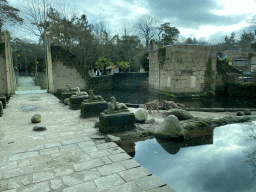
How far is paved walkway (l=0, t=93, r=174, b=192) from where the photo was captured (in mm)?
2375

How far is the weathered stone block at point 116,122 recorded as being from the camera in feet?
14.6

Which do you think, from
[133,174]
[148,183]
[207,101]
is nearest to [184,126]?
[133,174]

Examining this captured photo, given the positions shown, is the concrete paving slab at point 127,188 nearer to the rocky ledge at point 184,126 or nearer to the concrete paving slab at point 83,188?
the concrete paving slab at point 83,188

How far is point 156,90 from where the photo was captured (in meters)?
18.8

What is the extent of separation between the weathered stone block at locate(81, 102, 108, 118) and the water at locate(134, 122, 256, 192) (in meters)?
2.39

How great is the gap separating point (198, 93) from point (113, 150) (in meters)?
13.3

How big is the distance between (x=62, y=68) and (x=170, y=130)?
38.7 feet

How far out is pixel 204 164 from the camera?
11.3ft

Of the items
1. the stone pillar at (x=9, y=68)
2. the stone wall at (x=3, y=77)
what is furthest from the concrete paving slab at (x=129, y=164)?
the stone wall at (x=3, y=77)

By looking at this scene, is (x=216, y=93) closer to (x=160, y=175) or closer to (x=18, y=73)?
(x=160, y=175)

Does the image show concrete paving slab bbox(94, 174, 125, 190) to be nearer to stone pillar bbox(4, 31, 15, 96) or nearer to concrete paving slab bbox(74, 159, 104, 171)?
concrete paving slab bbox(74, 159, 104, 171)

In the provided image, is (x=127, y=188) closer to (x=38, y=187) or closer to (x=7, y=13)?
(x=38, y=187)

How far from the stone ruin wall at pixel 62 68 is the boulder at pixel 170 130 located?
11.4 meters

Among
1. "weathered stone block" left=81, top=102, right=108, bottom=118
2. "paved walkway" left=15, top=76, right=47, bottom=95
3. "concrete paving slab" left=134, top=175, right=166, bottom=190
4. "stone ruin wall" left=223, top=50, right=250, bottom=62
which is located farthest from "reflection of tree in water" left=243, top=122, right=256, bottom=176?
"stone ruin wall" left=223, top=50, right=250, bottom=62
